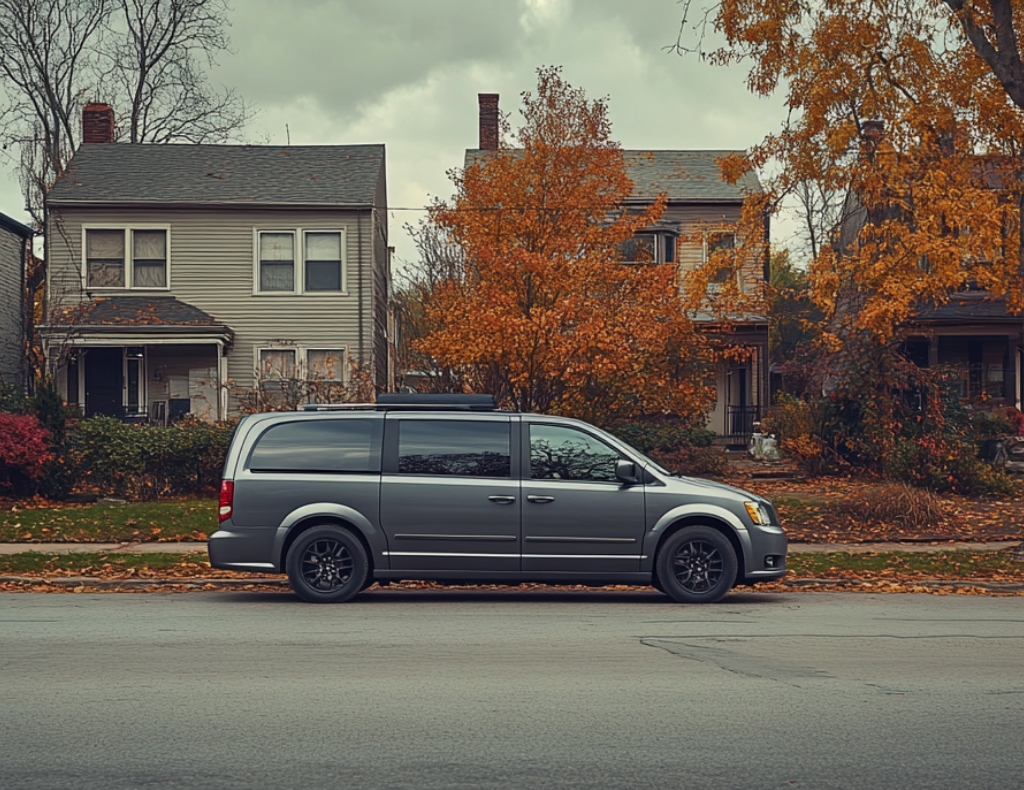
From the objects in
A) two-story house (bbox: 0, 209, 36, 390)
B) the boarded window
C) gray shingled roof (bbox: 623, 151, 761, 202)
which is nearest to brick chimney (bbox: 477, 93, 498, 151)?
gray shingled roof (bbox: 623, 151, 761, 202)

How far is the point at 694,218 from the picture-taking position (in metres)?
36.0

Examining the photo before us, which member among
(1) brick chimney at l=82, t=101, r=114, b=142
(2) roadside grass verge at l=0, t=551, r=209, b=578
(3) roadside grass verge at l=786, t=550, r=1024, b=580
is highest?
(1) brick chimney at l=82, t=101, r=114, b=142

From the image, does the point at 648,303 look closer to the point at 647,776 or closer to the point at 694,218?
the point at 694,218

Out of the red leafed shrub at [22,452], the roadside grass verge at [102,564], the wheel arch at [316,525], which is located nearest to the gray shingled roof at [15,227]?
the red leafed shrub at [22,452]

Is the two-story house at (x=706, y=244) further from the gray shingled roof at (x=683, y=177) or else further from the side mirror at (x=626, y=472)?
the side mirror at (x=626, y=472)

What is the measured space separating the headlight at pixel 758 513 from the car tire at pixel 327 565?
375cm

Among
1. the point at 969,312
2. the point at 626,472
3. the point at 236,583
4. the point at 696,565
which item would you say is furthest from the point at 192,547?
the point at 969,312

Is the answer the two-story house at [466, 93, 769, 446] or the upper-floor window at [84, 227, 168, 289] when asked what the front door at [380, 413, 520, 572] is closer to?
the two-story house at [466, 93, 769, 446]

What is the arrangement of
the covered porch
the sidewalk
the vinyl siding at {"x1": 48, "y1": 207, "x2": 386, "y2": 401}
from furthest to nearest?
1. the vinyl siding at {"x1": 48, "y1": 207, "x2": 386, "y2": 401}
2. the covered porch
3. the sidewalk

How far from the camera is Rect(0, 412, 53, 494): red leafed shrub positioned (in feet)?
68.2

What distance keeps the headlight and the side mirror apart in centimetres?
112

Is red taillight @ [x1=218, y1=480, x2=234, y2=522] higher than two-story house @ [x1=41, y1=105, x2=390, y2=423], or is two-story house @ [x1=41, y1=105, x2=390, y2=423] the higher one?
two-story house @ [x1=41, y1=105, x2=390, y2=423]

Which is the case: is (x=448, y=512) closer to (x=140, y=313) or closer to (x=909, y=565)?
(x=909, y=565)

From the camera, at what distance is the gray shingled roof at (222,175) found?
33.4m
